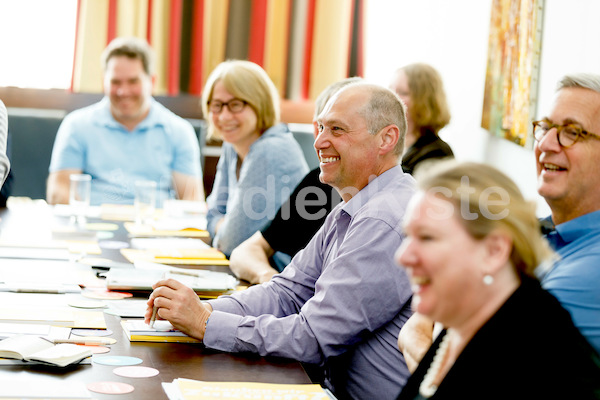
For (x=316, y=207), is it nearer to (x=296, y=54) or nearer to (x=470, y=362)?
(x=470, y=362)

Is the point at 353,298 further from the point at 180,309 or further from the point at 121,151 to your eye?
the point at 121,151

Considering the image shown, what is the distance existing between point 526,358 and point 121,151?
3.36m

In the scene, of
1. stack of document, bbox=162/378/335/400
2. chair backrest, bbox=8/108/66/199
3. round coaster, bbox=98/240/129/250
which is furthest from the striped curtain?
stack of document, bbox=162/378/335/400

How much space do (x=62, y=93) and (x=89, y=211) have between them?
1679 mm

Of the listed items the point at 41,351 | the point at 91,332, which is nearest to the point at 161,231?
the point at 91,332

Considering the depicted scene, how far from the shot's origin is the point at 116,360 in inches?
60.0

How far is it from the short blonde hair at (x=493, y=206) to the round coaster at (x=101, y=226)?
86.0 inches

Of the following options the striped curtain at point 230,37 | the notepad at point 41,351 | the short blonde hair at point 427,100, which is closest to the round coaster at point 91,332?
the notepad at point 41,351

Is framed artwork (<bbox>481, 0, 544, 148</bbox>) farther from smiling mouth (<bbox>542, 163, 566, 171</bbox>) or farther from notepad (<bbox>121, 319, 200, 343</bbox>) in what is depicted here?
notepad (<bbox>121, 319, 200, 343</bbox>)

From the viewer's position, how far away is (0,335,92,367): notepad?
1.45m

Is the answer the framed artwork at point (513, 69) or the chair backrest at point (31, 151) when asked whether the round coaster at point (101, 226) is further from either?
the framed artwork at point (513, 69)

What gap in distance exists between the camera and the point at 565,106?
1752 mm

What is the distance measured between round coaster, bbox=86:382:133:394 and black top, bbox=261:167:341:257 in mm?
1320

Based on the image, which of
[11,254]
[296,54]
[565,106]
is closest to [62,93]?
[296,54]
